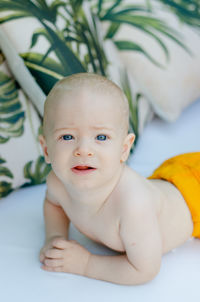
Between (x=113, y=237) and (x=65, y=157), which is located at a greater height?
(x=65, y=157)

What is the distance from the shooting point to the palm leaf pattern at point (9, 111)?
1.15m

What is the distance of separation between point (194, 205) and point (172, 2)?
829 millimetres

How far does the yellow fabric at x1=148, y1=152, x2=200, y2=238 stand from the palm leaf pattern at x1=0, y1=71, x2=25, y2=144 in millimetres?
390

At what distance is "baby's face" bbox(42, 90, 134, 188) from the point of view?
782mm

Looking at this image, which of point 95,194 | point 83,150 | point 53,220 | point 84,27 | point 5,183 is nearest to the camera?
point 83,150

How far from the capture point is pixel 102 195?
2.89 ft

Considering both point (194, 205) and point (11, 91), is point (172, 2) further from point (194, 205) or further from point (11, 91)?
point (194, 205)

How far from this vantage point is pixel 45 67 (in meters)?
1.17

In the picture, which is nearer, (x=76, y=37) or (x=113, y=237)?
(x=113, y=237)

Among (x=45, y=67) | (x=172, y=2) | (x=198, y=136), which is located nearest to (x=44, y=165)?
(x=45, y=67)

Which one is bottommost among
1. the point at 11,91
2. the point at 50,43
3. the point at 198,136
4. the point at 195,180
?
the point at 198,136

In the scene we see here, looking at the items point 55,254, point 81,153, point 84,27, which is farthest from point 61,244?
point 84,27

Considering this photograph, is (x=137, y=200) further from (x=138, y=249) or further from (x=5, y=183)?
(x=5, y=183)

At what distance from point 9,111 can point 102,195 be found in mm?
421
